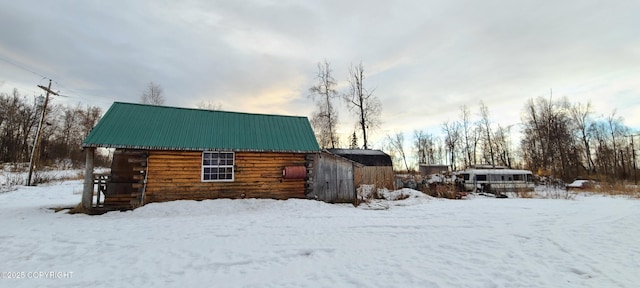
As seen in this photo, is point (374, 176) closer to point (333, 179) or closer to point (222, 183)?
point (333, 179)

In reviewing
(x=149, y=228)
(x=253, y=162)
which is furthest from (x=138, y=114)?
(x=149, y=228)

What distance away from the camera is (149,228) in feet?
28.8

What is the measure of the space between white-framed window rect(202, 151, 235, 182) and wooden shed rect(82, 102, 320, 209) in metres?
0.04

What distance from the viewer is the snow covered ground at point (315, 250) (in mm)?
4824

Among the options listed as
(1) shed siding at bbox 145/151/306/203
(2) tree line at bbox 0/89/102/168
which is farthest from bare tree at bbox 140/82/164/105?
(1) shed siding at bbox 145/151/306/203

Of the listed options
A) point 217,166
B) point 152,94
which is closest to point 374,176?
point 217,166

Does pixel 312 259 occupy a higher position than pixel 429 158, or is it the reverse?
pixel 429 158

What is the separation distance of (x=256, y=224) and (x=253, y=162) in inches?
192

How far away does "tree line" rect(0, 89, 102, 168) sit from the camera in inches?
1404

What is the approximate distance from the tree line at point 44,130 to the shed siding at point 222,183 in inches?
1155

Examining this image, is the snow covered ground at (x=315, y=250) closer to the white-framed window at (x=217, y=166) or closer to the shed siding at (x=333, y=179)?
the white-framed window at (x=217, y=166)

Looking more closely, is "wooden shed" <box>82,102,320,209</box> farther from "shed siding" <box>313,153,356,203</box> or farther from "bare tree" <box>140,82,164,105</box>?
"bare tree" <box>140,82,164,105</box>

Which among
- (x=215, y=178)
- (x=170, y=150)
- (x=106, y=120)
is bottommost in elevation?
(x=215, y=178)

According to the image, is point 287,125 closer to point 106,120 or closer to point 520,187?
point 106,120
